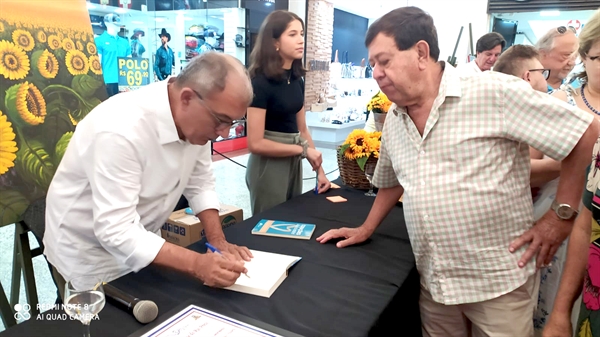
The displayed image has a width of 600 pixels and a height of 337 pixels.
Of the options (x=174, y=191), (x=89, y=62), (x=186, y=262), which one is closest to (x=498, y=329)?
(x=186, y=262)

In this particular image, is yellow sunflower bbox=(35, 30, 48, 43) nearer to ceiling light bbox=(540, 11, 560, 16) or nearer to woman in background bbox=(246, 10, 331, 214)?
woman in background bbox=(246, 10, 331, 214)

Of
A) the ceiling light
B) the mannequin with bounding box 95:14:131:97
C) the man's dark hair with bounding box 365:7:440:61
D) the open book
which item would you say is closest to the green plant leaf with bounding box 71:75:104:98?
the open book

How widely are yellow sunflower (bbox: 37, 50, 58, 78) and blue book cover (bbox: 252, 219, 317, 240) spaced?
4.11ft

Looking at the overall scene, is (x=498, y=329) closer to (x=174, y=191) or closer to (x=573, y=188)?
(x=573, y=188)

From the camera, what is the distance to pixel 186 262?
1.15 metres

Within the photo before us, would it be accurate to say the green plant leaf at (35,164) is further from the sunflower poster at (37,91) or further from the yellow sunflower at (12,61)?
the yellow sunflower at (12,61)

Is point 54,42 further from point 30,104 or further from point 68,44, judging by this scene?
point 30,104

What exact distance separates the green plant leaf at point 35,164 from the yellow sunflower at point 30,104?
0.11 metres

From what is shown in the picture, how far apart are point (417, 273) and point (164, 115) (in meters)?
1.04

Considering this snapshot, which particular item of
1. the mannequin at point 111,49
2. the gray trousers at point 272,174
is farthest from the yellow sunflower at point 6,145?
the mannequin at point 111,49

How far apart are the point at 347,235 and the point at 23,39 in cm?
168

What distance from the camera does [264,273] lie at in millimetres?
1219

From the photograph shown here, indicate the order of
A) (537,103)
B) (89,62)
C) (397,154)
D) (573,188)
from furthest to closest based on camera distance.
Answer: (89,62)
(397,154)
(573,188)
(537,103)

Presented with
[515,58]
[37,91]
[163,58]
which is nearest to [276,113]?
[37,91]
